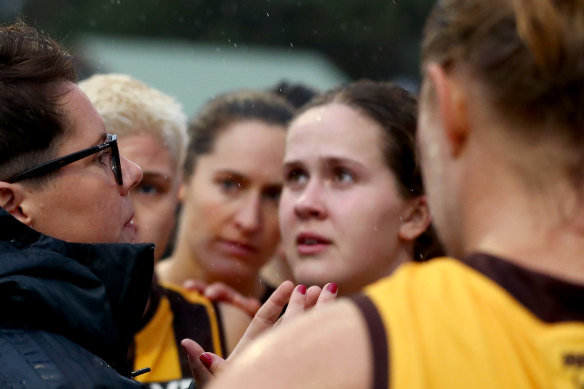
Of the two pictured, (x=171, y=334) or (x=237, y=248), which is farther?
(x=237, y=248)

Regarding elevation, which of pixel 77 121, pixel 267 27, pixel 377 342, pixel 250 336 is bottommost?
pixel 250 336

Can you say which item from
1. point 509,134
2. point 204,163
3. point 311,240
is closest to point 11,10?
point 204,163

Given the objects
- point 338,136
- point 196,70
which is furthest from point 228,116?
point 196,70

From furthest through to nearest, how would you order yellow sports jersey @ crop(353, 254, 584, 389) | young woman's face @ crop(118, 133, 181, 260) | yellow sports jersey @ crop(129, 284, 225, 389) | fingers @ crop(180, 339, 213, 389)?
young woman's face @ crop(118, 133, 181, 260) → yellow sports jersey @ crop(129, 284, 225, 389) → fingers @ crop(180, 339, 213, 389) → yellow sports jersey @ crop(353, 254, 584, 389)

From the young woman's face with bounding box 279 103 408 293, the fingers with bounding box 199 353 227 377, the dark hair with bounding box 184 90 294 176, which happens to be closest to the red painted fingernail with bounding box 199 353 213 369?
the fingers with bounding box 199 353 227 377

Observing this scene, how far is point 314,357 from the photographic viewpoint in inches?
49.7

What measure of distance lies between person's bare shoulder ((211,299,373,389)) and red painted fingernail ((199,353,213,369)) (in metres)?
1.12

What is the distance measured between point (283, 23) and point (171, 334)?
20310 mm

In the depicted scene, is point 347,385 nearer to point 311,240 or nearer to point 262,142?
point 311,240

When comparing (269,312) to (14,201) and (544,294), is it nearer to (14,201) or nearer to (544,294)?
(14,201)

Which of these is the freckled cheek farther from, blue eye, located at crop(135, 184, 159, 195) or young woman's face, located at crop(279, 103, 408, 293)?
blue eye, located at crop(135, 184, 159, 195)

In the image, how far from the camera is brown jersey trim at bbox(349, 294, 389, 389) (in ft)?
4.08

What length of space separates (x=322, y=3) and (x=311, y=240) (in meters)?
20.5

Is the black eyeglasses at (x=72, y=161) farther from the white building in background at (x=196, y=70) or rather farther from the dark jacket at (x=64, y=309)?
the white building in background at (x=196, y=70)
